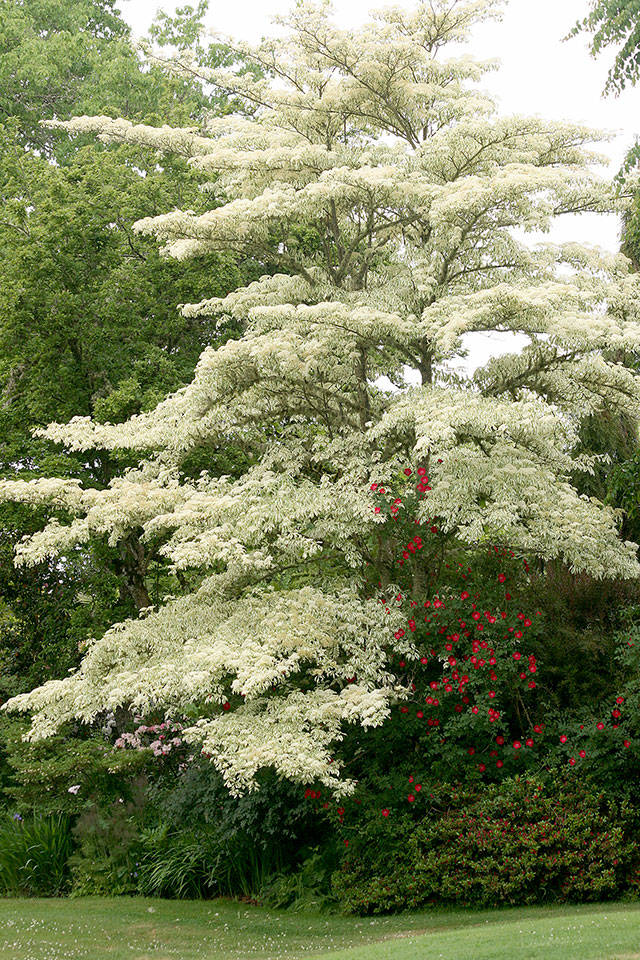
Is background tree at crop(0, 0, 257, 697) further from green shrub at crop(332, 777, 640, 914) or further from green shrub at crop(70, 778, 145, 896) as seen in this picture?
green shrub at crop(332, 777, 640, 914)

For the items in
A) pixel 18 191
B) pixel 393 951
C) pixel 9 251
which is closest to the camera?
pixel 393 951

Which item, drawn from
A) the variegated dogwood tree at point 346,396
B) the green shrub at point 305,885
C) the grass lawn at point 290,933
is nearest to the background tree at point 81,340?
the variegated dogwood tree at point 346,396

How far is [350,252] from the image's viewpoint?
41.4 feet

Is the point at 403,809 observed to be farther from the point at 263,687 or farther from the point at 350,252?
the point at 350,252

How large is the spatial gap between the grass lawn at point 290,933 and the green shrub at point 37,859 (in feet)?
2.38

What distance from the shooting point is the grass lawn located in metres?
6.66

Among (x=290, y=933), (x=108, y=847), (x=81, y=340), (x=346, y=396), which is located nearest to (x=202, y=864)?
(x=108, y=847)

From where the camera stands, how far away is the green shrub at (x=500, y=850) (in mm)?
8523

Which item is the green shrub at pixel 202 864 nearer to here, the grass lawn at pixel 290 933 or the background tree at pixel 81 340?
the grass lawn at pixel 290 933

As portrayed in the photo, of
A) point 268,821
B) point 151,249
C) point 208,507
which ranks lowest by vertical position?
point 268,821

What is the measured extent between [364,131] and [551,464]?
18.4 feet

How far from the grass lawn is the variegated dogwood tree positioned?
1.39 meters

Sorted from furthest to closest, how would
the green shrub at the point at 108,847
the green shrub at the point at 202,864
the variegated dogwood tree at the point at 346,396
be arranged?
the green shrub at the point at 108,847, the green shrub at the point at 202,864, the variegated dogwood tree at the point at 346,396

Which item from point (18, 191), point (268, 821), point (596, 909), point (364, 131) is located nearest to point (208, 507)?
point (268, 821)
